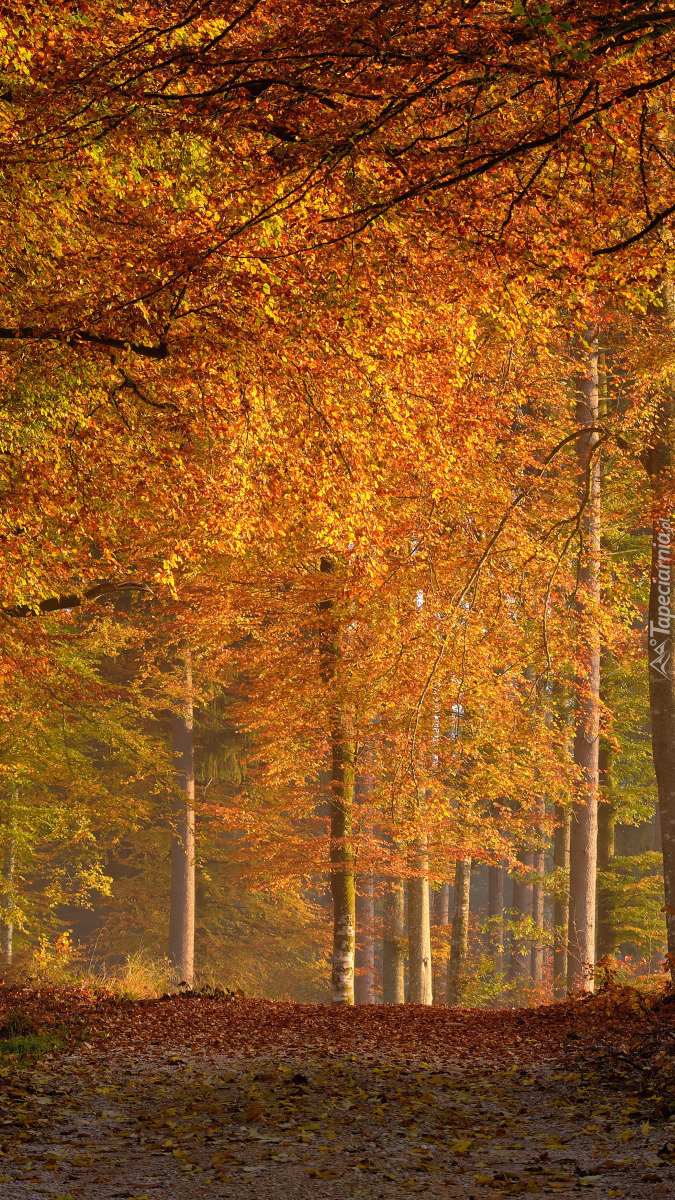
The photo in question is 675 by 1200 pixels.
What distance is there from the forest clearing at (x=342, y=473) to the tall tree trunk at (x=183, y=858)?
6122mm

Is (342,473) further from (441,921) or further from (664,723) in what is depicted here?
(441,921)

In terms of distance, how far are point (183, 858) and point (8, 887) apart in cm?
502

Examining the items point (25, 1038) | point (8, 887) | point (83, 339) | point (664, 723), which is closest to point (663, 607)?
point (664, 723)

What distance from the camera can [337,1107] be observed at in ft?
23.7

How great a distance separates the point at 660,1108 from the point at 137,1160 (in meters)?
3.27

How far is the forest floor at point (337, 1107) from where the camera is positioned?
17.4 ft

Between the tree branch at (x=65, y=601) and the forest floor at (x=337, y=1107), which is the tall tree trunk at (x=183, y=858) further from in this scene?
the forest floor at (x=337, y=1107)

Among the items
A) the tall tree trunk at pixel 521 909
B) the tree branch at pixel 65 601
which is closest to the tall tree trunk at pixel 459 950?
the tall tree trunk at pixel 521 909

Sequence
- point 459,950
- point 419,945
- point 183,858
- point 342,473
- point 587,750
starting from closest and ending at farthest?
point 342,473 < point 587,750 < point 419,945 < point 459,950 < point 183,858

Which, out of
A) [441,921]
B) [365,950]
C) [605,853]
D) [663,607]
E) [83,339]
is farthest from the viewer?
[441,921]

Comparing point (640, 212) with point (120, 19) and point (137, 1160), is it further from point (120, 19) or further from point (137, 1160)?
point (137, 1160)

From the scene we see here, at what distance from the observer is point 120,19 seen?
6812 millimetres

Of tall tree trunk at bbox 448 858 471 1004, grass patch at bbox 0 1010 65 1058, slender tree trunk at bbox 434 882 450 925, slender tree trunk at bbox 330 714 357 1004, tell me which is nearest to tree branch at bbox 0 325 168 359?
grass patch at bbox 0 1010 65 1058

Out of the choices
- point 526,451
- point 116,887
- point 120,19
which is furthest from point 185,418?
point 116,887
